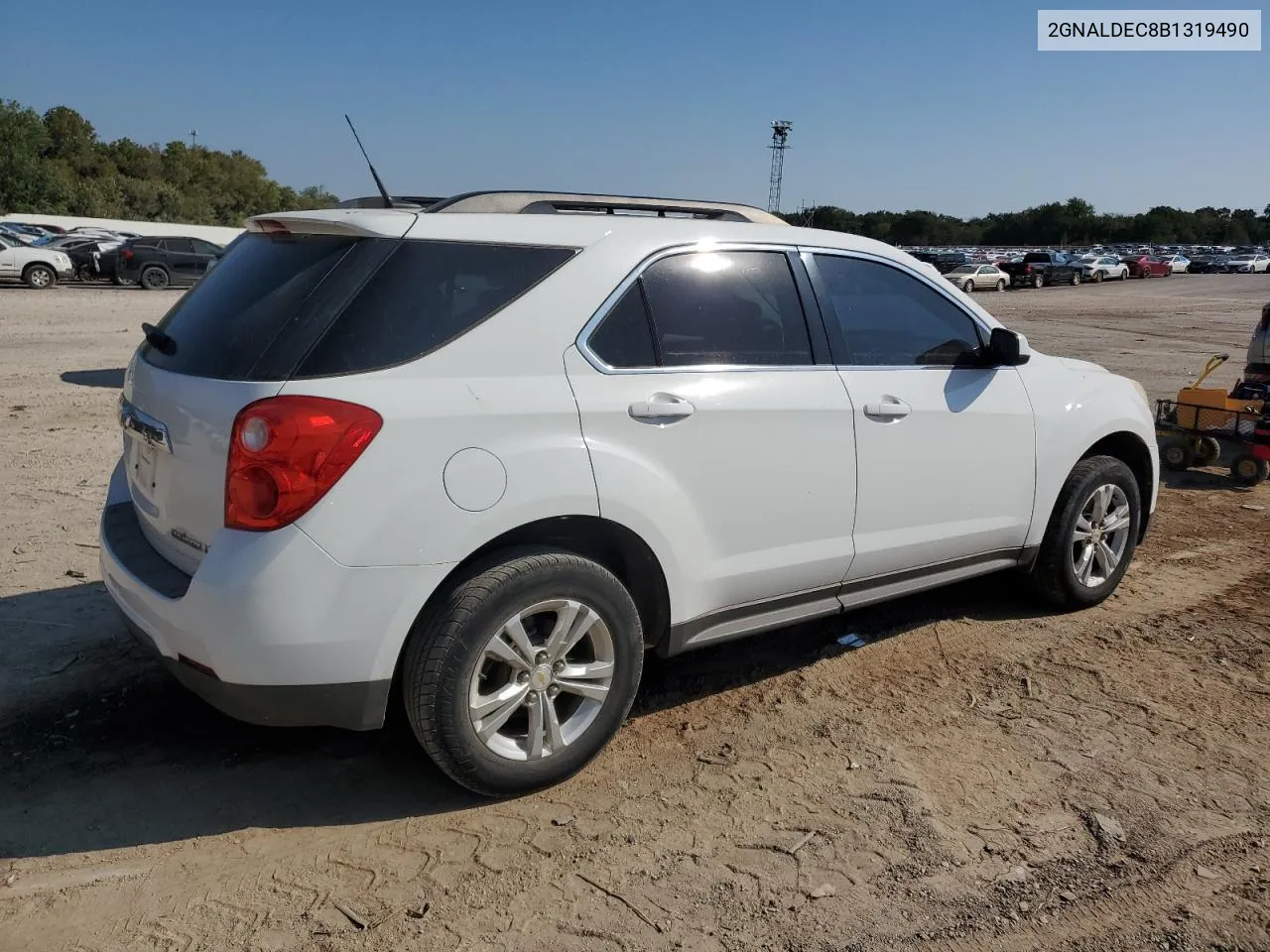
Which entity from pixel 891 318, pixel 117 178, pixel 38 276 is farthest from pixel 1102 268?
pixel 117 178

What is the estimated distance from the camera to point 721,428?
11.5ft

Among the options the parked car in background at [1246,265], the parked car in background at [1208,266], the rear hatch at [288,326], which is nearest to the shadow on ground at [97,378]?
the rear hatch at [288,326]

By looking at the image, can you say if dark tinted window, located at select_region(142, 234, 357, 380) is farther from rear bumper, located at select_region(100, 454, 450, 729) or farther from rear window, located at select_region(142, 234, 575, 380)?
rear bumper, located at select_region(100, 454, 450, 729)

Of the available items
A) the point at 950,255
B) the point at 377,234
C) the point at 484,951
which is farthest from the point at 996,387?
the point at 950,255

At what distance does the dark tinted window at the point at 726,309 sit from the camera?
11.7 ft

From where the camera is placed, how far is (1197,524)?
6.85 m

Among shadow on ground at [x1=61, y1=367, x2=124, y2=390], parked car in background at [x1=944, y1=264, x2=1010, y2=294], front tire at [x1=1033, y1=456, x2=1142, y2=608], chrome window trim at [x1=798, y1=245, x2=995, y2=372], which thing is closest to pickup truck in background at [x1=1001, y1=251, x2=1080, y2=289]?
parked car in background at [x1=944, y1=264, x2=1010, y2=294]

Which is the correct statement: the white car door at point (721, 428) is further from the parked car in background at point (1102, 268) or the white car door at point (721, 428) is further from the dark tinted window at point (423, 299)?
the parked car in background at point (1102, 268)

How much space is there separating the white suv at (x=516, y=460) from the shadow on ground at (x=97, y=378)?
8.66 m

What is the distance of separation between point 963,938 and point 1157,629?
2.72m

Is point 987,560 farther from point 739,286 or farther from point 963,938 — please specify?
point 963,938

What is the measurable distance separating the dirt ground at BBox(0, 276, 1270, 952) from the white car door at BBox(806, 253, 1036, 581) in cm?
59

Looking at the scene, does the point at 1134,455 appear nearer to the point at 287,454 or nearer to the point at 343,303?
the point at 343,303

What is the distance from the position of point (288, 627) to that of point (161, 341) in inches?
48.8
